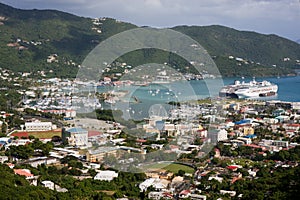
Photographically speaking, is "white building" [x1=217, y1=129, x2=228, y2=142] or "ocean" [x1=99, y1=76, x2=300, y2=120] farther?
"ocean" [x1=99, y1=76, x2=300, y2=120]

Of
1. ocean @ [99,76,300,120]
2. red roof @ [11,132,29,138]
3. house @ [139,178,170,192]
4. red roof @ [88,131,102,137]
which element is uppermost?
ocean @ [99,76,300,120]

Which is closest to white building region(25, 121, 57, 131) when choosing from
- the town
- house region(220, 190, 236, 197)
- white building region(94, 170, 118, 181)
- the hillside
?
the town

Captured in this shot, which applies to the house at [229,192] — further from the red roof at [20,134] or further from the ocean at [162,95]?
the ocean at [162,95]

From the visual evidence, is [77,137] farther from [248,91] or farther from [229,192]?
[248,91]

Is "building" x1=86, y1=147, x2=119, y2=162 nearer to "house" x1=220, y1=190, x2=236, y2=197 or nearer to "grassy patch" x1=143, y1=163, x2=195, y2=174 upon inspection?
"grassy patch" x1=143, y1=163, x2=195, y2=174

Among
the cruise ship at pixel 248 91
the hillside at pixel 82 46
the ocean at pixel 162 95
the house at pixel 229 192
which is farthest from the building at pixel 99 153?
the hillside at pixel 82 46

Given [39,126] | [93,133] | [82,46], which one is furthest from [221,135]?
[82,46]

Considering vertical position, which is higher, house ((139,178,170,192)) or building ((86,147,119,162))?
building ((86,147,119,162))

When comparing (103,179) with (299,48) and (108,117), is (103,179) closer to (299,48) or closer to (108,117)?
(108,117)
